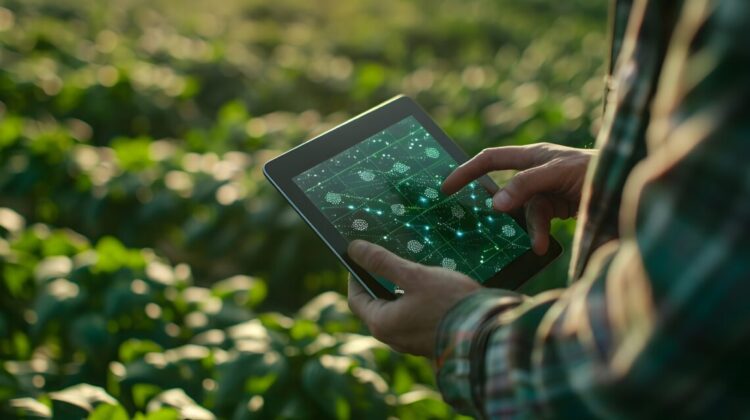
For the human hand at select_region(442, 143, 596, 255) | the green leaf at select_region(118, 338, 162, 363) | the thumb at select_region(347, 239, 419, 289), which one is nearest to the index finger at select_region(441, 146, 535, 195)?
the human hand at select_region(442, 143, 596, 255)

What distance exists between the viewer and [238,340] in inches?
95.5

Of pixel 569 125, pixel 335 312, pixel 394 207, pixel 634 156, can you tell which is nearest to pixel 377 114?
pixel 394 207

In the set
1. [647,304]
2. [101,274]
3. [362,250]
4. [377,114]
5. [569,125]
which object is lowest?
[569,125]

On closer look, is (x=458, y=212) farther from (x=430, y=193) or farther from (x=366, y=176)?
(x=366, y=176)

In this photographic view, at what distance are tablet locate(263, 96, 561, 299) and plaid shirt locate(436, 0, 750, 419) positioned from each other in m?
0.53

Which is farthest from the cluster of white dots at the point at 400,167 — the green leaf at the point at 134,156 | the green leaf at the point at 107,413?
the green leaf at the point at 134,156

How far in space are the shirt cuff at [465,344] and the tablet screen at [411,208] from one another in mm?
345

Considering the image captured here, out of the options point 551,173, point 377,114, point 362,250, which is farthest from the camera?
point 377,114

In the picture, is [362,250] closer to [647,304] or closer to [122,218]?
[647,304]

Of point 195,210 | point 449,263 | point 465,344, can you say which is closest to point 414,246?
point 449,263

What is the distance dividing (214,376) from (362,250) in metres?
1.08

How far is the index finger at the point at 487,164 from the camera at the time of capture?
1.69m

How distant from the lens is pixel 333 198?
1.64 meters

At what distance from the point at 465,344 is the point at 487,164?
59cm
